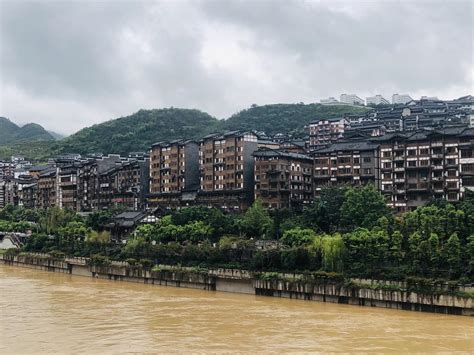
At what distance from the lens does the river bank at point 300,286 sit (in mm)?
33625

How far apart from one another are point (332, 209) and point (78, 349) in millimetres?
34024

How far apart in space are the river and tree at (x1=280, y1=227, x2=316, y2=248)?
660cm

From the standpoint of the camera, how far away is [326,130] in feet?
322

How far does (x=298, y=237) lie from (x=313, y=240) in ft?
8.59

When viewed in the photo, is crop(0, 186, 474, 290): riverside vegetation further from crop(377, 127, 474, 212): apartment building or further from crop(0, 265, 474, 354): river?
crop(377, 127, 474, 212): apartment building

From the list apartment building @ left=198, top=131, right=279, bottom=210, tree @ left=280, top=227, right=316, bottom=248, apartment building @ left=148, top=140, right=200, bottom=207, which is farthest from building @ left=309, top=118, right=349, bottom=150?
tree @ left=280, top=227, right=316, bottom=248

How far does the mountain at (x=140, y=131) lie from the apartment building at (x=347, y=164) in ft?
195

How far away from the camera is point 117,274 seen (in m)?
53.5

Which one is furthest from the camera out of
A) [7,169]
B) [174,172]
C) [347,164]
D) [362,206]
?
→ [7,169]

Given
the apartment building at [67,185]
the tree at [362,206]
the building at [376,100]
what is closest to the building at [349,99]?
the building at [376,100]

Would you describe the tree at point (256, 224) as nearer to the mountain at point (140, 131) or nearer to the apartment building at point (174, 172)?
the apartment building at point (174, 172)

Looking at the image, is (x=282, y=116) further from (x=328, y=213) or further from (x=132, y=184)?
(x=328, y=213)

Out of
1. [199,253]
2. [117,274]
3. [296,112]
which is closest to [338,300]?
[199,253]

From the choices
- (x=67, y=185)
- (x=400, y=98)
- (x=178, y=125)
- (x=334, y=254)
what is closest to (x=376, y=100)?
(x=400, y=98)
